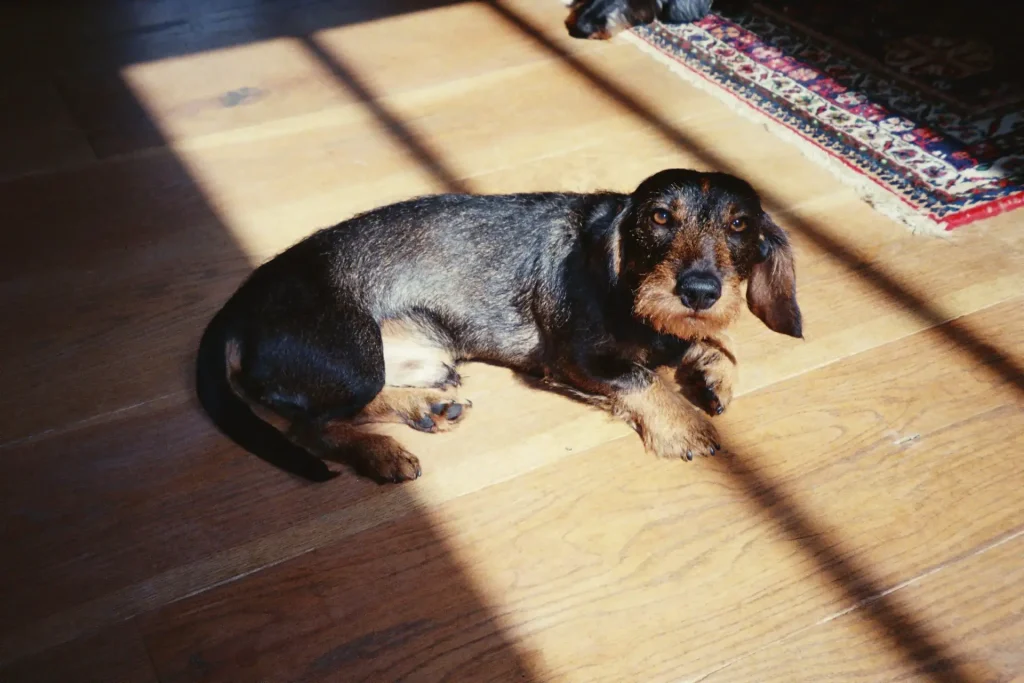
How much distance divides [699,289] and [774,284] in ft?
1.11


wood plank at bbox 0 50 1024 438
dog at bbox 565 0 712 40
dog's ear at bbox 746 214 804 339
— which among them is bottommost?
wood plank at bbox 0 50 1024 438

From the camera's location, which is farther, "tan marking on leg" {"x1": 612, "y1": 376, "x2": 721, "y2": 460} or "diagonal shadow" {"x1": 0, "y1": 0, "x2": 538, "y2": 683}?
"tan marking on leg" {"x1": 612, "y1": 376, "x2": 721, "y2": 460}

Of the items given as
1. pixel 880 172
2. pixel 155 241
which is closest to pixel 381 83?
pixel 155 241

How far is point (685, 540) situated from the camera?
2.18 metres

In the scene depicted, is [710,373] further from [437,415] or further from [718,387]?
[437,415]

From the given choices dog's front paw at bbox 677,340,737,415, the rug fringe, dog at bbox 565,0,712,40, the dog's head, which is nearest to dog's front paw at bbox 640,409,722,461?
dog's front paw at bbox 677,340,737,415

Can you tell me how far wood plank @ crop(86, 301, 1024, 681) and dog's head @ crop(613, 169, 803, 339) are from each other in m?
0.41

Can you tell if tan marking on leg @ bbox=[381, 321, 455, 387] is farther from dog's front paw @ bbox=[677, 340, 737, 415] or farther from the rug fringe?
the rug fringe

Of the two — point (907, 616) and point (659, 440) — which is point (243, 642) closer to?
point (659, 440)

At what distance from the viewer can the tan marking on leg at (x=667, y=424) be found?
94.3 inches

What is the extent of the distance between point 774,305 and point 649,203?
1.46 feet

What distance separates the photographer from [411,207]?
2576mm

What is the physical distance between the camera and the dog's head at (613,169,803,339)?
85.5 inches

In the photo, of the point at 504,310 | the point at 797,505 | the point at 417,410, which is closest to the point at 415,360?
the point at 417,410
